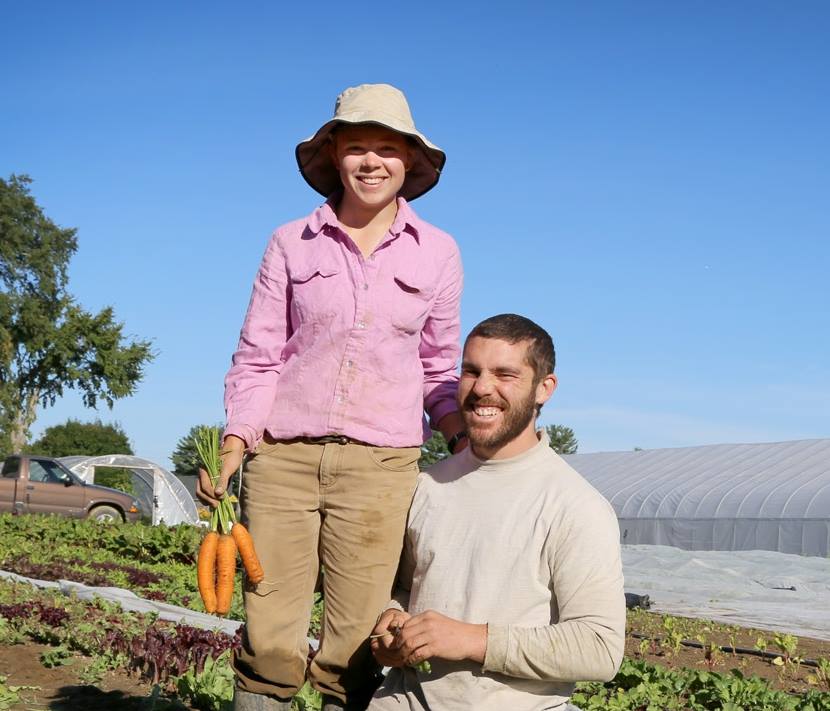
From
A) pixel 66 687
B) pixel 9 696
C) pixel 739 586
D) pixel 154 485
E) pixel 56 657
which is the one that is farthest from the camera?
pixel 154 485

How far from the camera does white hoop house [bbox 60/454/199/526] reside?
26.4 meters

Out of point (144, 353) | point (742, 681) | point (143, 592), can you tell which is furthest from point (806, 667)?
point (144, 353)

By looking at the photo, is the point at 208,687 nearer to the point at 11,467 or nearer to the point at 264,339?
the point at 264,339

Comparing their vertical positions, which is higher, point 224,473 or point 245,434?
point 245,434

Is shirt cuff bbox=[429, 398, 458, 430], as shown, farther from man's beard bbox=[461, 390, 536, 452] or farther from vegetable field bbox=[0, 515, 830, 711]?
vegetable field bbox=[0, 515, 830, 711]

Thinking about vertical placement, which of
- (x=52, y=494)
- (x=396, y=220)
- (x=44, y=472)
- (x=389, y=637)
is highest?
(x=396, y=220)

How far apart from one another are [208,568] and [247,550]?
0.22 metres

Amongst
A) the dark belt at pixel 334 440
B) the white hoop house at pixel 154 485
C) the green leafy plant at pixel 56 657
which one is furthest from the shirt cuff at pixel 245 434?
the white hoop house at pixel 154 485

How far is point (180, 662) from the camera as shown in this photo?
5238 mm

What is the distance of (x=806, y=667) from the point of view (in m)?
7.32

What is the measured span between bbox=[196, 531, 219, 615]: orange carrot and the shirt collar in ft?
2.87

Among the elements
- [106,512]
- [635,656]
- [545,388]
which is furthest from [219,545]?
[106,512]

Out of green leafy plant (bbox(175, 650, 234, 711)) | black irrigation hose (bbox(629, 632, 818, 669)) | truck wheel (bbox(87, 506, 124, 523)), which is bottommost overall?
black irrigation hose (bbox(629, 632, 818, 669))

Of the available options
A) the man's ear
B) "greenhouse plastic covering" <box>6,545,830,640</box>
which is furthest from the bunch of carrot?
"greenhouse plastic covering" <box>6,545,830,640</box>
